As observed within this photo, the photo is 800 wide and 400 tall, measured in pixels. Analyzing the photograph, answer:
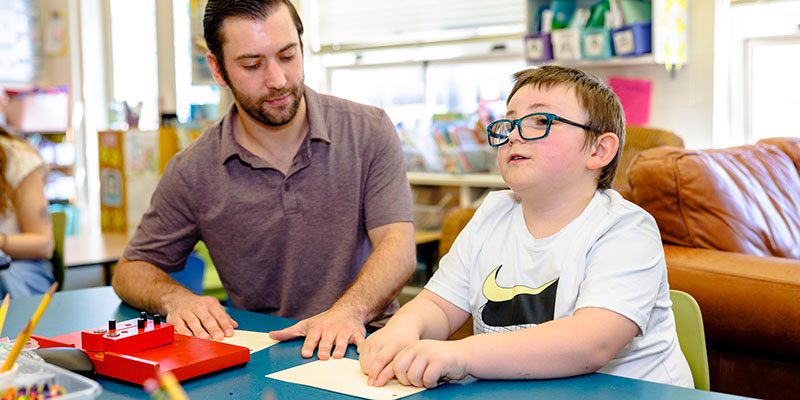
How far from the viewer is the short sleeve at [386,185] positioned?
180 centimetres

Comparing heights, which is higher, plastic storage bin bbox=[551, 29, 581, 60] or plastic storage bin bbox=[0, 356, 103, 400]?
plastic storage bin bbox=[551, 29, 581, 60]

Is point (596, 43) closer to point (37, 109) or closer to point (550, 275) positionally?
A: point (550, 275)

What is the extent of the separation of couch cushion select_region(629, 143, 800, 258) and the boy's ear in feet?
3.13

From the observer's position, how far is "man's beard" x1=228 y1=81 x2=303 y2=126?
5.69 feet

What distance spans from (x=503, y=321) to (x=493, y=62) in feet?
9.93

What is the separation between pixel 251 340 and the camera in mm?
1228

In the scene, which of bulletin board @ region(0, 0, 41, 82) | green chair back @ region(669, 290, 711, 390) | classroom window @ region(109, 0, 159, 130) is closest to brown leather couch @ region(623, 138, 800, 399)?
green chair back @ region(669, 290, 711, 390)

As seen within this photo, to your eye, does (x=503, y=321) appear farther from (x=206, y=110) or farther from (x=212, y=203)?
(x=206, y=110)

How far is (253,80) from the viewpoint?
5.72 feet

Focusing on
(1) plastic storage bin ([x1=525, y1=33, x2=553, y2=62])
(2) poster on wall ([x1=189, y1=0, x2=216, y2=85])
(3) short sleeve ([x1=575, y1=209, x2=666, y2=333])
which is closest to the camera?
(3) short sleeve ([x1=575, y1=209, x2=666, y2=333])

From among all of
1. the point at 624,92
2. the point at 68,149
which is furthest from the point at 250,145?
the point at 68,149

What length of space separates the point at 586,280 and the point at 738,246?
118 centimetres

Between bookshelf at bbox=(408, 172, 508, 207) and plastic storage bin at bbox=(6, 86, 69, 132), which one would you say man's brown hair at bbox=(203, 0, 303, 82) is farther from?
plastic storage bin at bbox=(6, 86, 69, 132)

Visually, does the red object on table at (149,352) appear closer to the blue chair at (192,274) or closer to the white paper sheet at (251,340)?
the white paper sheet at (251,340)
